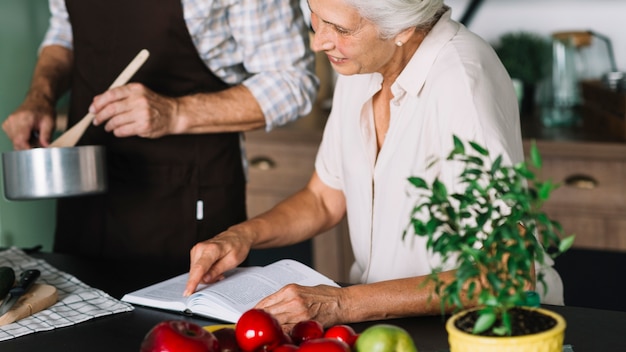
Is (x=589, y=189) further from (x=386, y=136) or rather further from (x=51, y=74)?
(x=51, y=74)

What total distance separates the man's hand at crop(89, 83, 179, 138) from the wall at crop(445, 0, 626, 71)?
1.87 m

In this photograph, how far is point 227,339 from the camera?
4.57ft

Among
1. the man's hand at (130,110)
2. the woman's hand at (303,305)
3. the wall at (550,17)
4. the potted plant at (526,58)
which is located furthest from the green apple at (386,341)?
the wall at (550,17)

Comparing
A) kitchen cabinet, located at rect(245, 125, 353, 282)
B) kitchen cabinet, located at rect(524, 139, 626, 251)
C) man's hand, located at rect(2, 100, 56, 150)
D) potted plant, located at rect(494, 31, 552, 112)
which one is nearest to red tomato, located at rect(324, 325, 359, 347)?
man's hand, located at rect(2, 100, 56, 150)

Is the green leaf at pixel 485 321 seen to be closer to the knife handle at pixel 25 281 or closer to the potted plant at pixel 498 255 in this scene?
the potted plant at pixel 498 255

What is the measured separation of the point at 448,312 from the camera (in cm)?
165

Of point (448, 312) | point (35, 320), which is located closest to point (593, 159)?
point (448, 312)

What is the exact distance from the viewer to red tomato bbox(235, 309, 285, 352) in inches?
53.1

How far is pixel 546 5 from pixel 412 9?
203 cm

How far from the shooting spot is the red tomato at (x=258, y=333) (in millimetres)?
1350

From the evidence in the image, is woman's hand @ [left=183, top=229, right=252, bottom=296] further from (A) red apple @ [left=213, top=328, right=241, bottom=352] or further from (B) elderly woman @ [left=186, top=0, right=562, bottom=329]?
(A) red apple @ [left=213, top=328, right=241, bottom=352]

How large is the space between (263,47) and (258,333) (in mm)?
1135

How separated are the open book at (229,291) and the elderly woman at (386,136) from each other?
0.05 meters

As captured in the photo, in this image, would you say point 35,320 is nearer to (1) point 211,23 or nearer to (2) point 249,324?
(2) point 249,324
